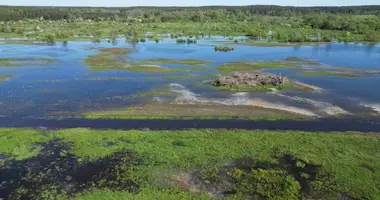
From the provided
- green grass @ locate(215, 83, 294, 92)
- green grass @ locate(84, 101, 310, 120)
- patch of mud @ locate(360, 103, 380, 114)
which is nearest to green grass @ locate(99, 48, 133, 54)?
green grass @ locate(215, 83, 294, 92)

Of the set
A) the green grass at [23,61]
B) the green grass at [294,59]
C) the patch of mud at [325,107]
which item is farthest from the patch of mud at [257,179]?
the green grass at [23,61]

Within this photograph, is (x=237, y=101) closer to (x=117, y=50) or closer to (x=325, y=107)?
(x=325, y=107)

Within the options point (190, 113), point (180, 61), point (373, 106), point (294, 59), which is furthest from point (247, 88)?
point (294, 59)

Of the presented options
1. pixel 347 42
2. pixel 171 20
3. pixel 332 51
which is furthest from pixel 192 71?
pixel 171 20

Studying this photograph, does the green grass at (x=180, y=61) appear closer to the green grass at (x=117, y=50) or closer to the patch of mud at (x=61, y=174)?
the green grass at (x=117, y=50)

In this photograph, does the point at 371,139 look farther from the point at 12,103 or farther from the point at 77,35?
the point at 77,35
